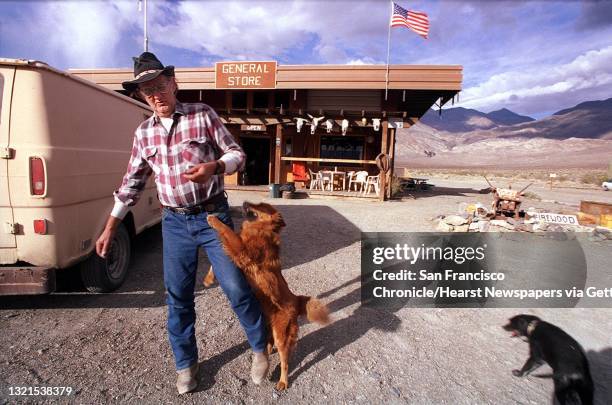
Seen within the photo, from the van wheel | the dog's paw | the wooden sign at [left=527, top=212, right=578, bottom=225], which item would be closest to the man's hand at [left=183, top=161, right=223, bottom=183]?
the dog's paw

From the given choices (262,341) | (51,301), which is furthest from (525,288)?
(51,301)

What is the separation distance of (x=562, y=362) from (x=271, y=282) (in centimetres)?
195

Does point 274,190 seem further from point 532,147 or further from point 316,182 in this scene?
point 532,147

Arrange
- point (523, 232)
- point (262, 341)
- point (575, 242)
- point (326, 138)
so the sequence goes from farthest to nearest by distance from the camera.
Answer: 1. point (326, 138)
2. point (523, 232)
3. point (575, 242)
4. point (262, 341)

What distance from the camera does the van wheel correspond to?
3.23m

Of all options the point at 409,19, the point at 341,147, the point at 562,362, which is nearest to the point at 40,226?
the point at 562,362

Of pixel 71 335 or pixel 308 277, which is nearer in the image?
pixel 71 335

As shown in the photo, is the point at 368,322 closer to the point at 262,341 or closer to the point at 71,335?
the point at 262,341

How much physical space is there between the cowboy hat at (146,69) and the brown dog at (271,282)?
961 mm

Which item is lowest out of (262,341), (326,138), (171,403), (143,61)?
(171,403)

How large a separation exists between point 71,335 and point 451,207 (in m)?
10.9

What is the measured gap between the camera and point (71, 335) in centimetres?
270

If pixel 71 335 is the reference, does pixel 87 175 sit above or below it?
above

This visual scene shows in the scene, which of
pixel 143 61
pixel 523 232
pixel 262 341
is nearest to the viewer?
pixel 143 61
